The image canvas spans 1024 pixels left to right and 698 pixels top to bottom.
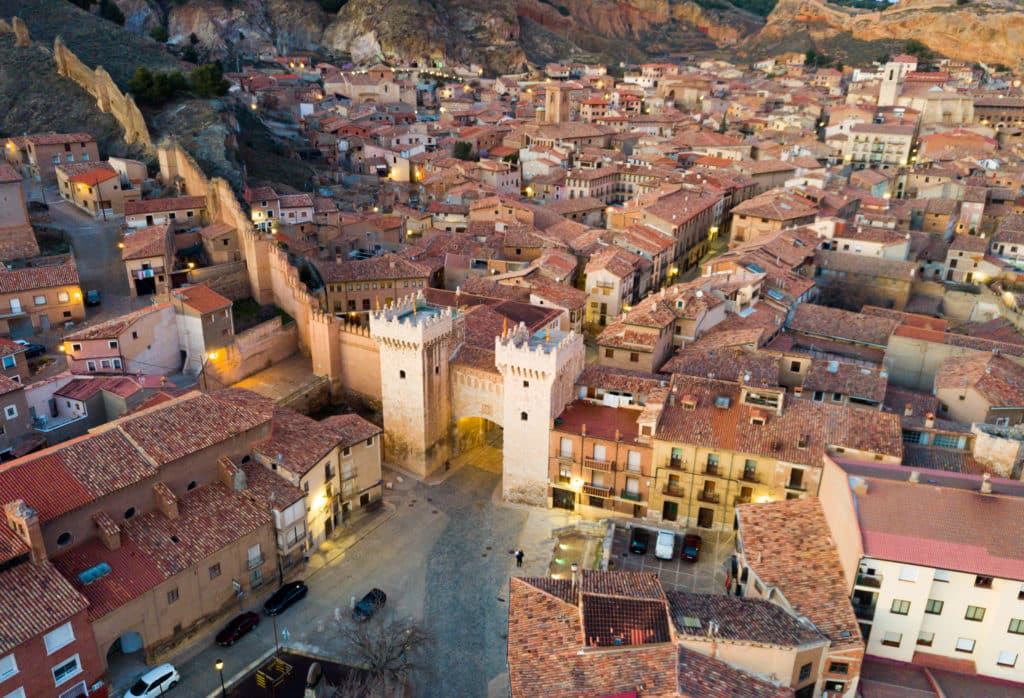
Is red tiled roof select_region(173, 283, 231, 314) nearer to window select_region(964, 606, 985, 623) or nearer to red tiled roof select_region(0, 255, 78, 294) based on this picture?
red tiled roof select_region(0, 255, 78, 294)

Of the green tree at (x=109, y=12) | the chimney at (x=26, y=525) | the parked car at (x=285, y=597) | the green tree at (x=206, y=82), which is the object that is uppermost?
the green tree at (x=109, y=12)

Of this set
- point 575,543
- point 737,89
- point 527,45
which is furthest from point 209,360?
point 527,45

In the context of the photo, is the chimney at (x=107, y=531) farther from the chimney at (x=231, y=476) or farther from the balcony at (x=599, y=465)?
the balcony at (x=599, y=465)

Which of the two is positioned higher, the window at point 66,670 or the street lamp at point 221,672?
the window at point 66,670

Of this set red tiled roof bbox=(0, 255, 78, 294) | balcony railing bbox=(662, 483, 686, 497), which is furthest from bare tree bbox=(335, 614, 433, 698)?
red tiled roof bbox=(0, 255, 78, 294)

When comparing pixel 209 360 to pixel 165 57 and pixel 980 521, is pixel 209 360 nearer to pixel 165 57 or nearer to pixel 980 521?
pixel 980 521

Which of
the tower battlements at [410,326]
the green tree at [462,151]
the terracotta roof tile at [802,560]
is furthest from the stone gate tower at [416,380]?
the green tree at [462,151]
